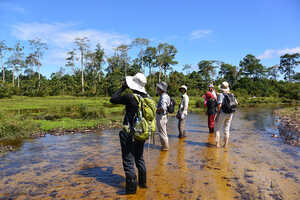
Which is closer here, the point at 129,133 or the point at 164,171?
the point at 129,133

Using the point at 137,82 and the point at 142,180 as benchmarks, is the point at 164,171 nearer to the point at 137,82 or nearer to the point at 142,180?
the point at 142,180

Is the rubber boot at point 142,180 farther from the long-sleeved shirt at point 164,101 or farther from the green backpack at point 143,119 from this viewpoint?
the long-sleeved shirt at point 164,101

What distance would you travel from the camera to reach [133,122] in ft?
11.9

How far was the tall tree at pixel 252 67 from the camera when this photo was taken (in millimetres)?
66081

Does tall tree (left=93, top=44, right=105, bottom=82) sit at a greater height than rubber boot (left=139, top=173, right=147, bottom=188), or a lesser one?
greater

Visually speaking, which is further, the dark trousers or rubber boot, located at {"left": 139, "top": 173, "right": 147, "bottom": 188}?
rubber boot, located at {"left": 139, "top": 173, "right": 147, "bottom": 188}

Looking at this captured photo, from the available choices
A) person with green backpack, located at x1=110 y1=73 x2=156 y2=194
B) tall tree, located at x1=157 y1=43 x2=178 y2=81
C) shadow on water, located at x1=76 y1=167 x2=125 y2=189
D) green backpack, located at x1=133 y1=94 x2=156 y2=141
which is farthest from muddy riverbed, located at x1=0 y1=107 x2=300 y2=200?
tall tree, located at x1=157 y1=43 x2=178 y2=81

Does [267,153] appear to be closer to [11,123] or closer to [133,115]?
[133,115]

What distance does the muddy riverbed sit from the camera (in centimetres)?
385

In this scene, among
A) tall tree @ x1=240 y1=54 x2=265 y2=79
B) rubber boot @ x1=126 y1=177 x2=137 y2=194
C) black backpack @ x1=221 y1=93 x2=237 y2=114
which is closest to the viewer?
rubber boot @ x1=126 y1=177 x2=137 y2=194

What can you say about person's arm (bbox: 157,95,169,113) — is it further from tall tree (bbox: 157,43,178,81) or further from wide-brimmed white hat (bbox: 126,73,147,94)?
tall tree (bbox: 157,43,178,81)

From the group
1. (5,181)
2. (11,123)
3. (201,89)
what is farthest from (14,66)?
(5,181)

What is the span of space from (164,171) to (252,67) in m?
69.9

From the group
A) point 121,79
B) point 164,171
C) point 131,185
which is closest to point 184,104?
point 164,171
